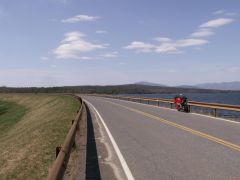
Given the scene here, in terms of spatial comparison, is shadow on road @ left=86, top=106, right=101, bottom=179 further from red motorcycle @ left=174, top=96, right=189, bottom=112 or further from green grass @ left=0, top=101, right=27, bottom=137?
green grass @ left=0, top=101, right=27, bottom=137

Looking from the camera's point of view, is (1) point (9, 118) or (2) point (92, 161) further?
(1) point (9, 118)

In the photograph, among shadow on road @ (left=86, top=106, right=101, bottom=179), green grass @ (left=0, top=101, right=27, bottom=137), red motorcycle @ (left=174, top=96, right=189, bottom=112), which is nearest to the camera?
shadow on road @ (left=86, top=106, right=101, bottom=179)

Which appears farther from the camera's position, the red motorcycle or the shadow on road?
the red motorcycle

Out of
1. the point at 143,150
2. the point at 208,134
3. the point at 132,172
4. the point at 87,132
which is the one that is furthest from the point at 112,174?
the point at 87,132

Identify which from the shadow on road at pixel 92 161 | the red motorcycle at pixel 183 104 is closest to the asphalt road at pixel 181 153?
the shadow on road at pixel 92 161

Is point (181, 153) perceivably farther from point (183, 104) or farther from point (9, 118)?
point (9, 118)

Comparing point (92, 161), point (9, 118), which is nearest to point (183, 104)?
point (92, 161)

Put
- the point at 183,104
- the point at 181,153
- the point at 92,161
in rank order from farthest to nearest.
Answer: the point at 183,104 → the point at 181,153 → the point at 92,161

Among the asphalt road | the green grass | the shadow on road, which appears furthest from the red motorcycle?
the green grass

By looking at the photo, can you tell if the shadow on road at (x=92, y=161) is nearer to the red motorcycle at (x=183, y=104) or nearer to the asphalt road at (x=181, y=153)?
the asphalt road at (x=181, y=153)

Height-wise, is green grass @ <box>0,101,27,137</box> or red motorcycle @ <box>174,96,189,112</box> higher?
red motorcycle @ <box>174,96,189,112</box>

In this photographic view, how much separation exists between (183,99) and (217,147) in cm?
1797

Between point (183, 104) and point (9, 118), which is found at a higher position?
point (183, 104)

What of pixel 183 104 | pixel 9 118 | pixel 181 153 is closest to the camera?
pixel 181 153
